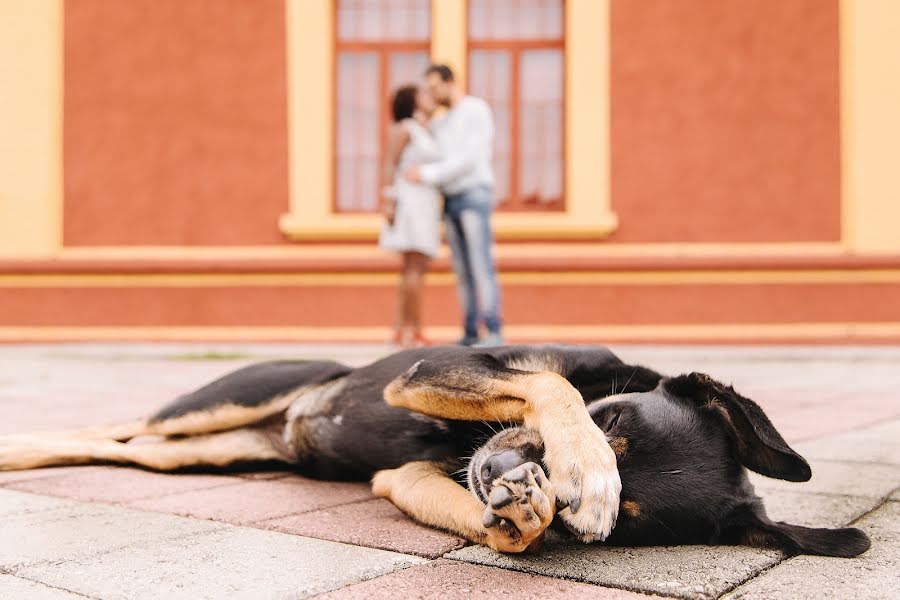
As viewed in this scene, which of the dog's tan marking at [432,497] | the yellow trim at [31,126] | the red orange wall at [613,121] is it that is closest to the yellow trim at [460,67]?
the red orange wall at [613,121]

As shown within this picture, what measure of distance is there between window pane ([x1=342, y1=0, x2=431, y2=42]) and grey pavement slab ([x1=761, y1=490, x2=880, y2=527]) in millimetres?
8321

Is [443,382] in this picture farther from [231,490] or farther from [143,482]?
[143,482]

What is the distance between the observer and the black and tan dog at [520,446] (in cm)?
191

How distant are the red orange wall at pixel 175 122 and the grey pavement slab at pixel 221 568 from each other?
316 inches

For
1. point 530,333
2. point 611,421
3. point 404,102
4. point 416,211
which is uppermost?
point 404,102

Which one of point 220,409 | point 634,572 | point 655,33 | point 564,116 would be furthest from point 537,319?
point 634,572

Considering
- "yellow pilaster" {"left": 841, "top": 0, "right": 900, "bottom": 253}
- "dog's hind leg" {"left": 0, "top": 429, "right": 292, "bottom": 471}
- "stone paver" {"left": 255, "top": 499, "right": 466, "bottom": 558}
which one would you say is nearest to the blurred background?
"yellow pilaster" {"left": 841, "top": 0, "right": 900, "bottom": 253}

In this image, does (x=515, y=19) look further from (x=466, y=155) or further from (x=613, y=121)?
(x=466, y=155)

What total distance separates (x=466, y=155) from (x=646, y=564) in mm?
5674

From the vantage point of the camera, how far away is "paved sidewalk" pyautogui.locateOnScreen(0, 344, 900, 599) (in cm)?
177

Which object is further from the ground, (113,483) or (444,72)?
(444,72)

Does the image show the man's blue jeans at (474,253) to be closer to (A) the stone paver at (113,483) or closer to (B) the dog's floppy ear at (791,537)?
(A) the stone paver at (113,483)

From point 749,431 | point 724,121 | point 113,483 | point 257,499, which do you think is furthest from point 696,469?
point 724,121

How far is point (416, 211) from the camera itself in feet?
25.2
